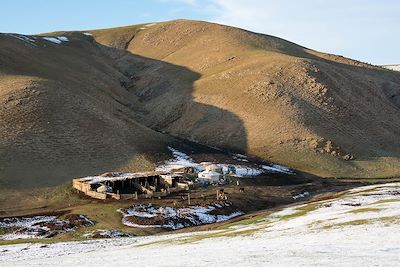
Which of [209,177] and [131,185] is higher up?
[209,177]

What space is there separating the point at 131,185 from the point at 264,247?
37897 mm

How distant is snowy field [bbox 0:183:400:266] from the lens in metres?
24.4

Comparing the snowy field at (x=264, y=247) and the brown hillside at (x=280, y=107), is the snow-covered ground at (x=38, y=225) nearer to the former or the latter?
the snowy field at (x=264, y=247)

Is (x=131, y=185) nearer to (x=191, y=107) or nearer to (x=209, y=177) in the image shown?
(x=209, y=177)

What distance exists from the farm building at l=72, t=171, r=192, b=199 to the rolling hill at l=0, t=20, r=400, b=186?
5.18m

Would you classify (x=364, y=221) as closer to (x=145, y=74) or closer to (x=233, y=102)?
(x=233, y=102)

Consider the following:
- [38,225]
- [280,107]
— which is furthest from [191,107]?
[38,225]

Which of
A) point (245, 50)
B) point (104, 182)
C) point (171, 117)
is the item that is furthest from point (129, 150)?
point (245, 50)

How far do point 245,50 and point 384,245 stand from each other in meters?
113

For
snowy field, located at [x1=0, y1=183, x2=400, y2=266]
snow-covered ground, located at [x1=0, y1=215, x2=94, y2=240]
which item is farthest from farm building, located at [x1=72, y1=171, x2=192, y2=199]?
snowy field, located at [x1=0, y1=183, x2=400, y2=266]

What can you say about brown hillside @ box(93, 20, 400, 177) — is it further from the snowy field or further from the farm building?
the snowy field

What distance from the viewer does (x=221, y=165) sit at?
7550cm

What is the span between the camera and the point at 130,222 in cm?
4822

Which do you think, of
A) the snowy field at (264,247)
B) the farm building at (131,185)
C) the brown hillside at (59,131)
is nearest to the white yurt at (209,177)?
the farm building at (131,185)
